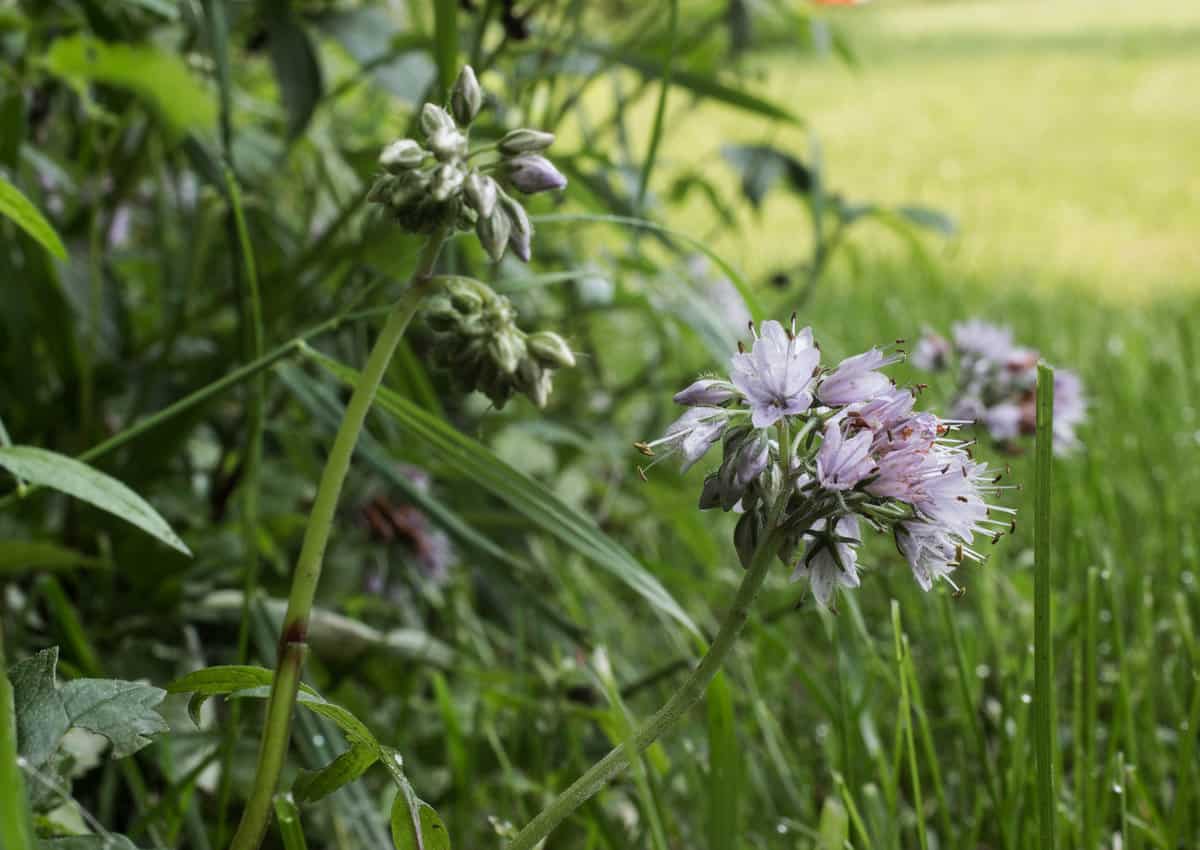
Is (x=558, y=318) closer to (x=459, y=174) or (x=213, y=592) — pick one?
(x=213, y=592)

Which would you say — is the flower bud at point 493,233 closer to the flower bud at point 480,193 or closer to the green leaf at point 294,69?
the flower bud at point 480,193

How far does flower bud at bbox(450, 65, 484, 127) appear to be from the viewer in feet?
1.76

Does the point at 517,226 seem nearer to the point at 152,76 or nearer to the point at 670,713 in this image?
the point at 670,713

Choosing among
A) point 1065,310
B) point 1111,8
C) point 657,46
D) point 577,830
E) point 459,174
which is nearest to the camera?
point 459,174

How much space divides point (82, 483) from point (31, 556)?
28cm

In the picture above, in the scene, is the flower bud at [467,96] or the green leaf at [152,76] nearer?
the flower bud at [467,96]

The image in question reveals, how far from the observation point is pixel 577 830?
88 cm

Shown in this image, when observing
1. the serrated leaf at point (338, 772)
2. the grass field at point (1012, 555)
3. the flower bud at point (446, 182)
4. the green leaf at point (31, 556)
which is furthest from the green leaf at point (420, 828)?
the green leaf at point (31, 556)

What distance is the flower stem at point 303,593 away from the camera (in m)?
0.49

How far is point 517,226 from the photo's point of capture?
Answer: 21.1 inches

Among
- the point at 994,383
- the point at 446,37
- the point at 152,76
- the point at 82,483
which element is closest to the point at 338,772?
the point at 82,483

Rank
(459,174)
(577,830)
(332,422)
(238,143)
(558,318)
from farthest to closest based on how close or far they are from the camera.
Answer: (558,318)
(238,143)
(577,830)
(332,422)
(459,174)

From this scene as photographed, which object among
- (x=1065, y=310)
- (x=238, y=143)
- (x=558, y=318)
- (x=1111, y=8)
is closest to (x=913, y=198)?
(x=1065, y=310)

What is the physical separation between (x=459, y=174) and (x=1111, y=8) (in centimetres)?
1178
